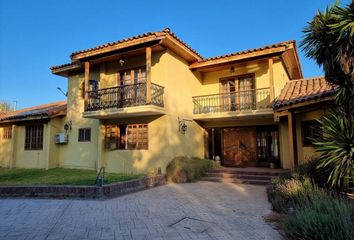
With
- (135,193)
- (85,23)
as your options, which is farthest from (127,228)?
(85,23)

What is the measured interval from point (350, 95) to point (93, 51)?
11.4 meters

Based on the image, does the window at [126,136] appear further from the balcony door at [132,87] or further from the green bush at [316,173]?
the green bush at [316,173]

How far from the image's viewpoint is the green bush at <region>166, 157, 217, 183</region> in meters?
12.1

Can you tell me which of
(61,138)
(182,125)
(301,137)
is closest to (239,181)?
(301,137)

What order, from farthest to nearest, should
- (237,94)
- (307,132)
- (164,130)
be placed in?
(237,94), (164,130), (307,132)

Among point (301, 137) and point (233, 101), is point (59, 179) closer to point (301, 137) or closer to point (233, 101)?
point (233, 101)

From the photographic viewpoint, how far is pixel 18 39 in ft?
52.4

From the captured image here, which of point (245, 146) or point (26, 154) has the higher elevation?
point (245, 146)

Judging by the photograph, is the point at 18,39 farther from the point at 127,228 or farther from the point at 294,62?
the point at 294,62

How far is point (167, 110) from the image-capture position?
12.7 m

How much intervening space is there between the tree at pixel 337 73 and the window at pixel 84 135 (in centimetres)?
1271

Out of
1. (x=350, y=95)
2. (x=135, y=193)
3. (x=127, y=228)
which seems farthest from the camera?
(x=135, y=193)

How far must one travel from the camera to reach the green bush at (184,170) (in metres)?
12.1

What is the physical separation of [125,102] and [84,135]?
14.5 feet
